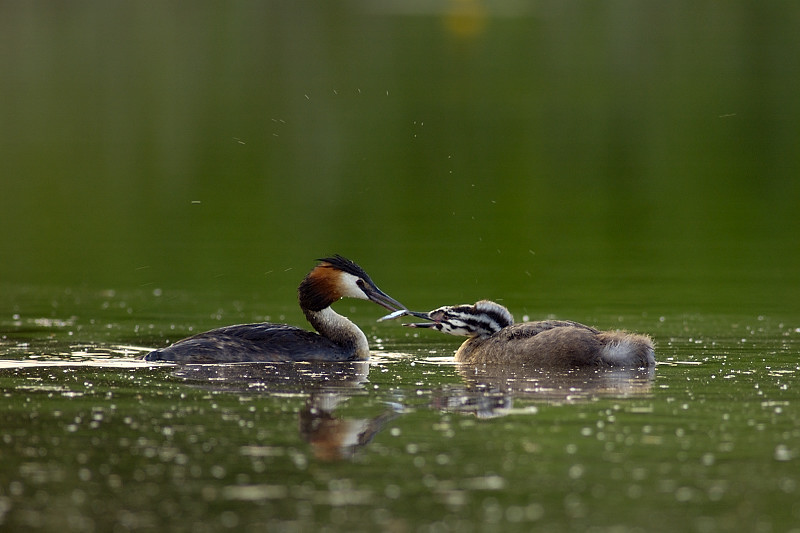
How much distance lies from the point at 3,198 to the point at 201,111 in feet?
42.9

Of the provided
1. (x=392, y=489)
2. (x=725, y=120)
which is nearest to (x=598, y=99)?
(x=725, y=120)

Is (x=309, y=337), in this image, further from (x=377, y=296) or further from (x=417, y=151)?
(x=417, y=151)

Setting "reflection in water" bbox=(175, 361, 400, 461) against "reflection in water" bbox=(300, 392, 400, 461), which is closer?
"reflection in water" bbox=(300, 392, 400, 461)

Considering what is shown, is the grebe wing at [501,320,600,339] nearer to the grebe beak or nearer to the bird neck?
the grebe beak

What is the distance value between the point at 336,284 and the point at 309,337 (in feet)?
2.60

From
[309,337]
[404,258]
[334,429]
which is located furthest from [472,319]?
[404,258]

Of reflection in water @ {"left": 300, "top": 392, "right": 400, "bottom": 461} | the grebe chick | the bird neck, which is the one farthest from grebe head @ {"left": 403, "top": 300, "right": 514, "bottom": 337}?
reflection in water @ {"left": 300, "top": 392, "right": 400, "bottom": 461}

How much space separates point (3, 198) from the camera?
28594mm

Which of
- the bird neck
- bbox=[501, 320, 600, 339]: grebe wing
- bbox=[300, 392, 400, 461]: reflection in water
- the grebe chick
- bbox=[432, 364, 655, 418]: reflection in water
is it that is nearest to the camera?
bbox=[300, 392, 400, 461]: reflection in water

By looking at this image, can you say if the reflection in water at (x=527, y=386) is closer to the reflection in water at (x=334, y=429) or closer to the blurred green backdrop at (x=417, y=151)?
the reflection in water at (x=334, y=429)

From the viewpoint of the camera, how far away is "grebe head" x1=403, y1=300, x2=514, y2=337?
46.3ft

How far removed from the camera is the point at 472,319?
14141 mm

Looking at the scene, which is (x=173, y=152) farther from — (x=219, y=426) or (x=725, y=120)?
(x=219, y=426)

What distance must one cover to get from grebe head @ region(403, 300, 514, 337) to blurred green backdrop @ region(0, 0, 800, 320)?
3.47 metres
